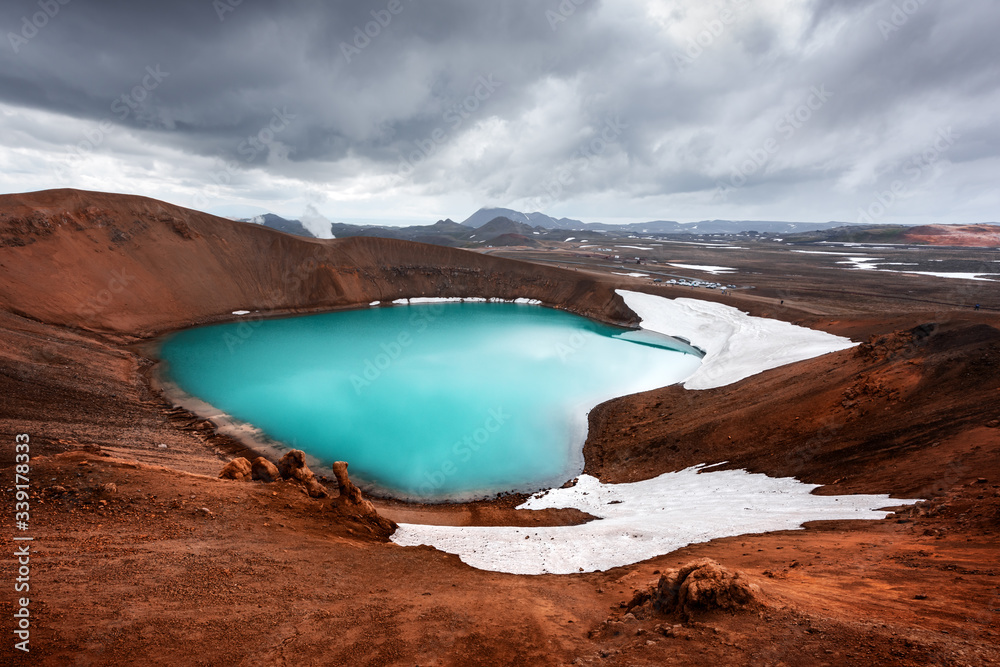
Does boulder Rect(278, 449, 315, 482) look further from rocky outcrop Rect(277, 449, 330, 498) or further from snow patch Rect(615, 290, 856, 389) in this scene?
snow patch Rect(615, 290, 856, 389)

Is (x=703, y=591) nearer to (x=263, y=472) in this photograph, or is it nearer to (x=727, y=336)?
(x=263, y=472)

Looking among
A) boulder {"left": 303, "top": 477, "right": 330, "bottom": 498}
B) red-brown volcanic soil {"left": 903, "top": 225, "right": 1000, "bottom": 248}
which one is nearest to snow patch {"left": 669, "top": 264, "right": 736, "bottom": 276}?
boulder {"left": 303, "top": 477, "right": 330, "bottom": 498}

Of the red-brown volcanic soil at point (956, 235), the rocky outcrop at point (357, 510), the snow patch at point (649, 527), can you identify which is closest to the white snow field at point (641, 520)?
the snow patch at point (649, 527)

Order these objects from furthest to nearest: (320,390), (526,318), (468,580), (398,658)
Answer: (526,318)
(320,390)
(468,580)
(398,658)

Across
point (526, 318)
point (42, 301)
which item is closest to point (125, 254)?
point (42, 301)

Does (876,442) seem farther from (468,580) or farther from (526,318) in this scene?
(526,318)

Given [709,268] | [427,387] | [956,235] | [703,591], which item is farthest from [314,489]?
[956,235]
